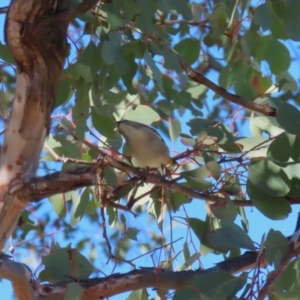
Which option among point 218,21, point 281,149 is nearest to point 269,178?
point 281,149

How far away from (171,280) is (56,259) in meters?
0.18

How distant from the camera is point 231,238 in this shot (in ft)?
3.21

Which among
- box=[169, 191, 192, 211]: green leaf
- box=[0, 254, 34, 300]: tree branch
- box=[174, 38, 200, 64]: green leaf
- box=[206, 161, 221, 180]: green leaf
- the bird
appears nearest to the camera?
box=[0, 254, 34, 300]: tree branch

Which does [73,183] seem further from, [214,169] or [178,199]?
[178,199]

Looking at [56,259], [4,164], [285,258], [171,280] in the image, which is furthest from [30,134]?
[285,258]

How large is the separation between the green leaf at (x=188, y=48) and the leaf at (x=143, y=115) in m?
0.26

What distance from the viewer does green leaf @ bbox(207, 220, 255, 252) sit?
3.18ft

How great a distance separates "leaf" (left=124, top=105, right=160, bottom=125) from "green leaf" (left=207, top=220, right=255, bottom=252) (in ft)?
1.23

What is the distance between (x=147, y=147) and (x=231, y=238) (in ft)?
0.83

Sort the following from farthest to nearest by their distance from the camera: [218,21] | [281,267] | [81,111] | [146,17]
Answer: [218,21]
[81,111]
[146,17]
[281,267]

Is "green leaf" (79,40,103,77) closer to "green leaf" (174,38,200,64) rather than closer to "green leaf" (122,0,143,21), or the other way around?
"green leaf" (122,0,143,21)

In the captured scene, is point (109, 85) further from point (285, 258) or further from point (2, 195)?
point (285, 258)

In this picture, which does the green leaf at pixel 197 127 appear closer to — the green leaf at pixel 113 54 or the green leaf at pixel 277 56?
the green leaf at pixel 113 54

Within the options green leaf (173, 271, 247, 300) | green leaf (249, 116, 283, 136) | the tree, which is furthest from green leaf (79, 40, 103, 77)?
green leaf (173, 271, 247, 300)
